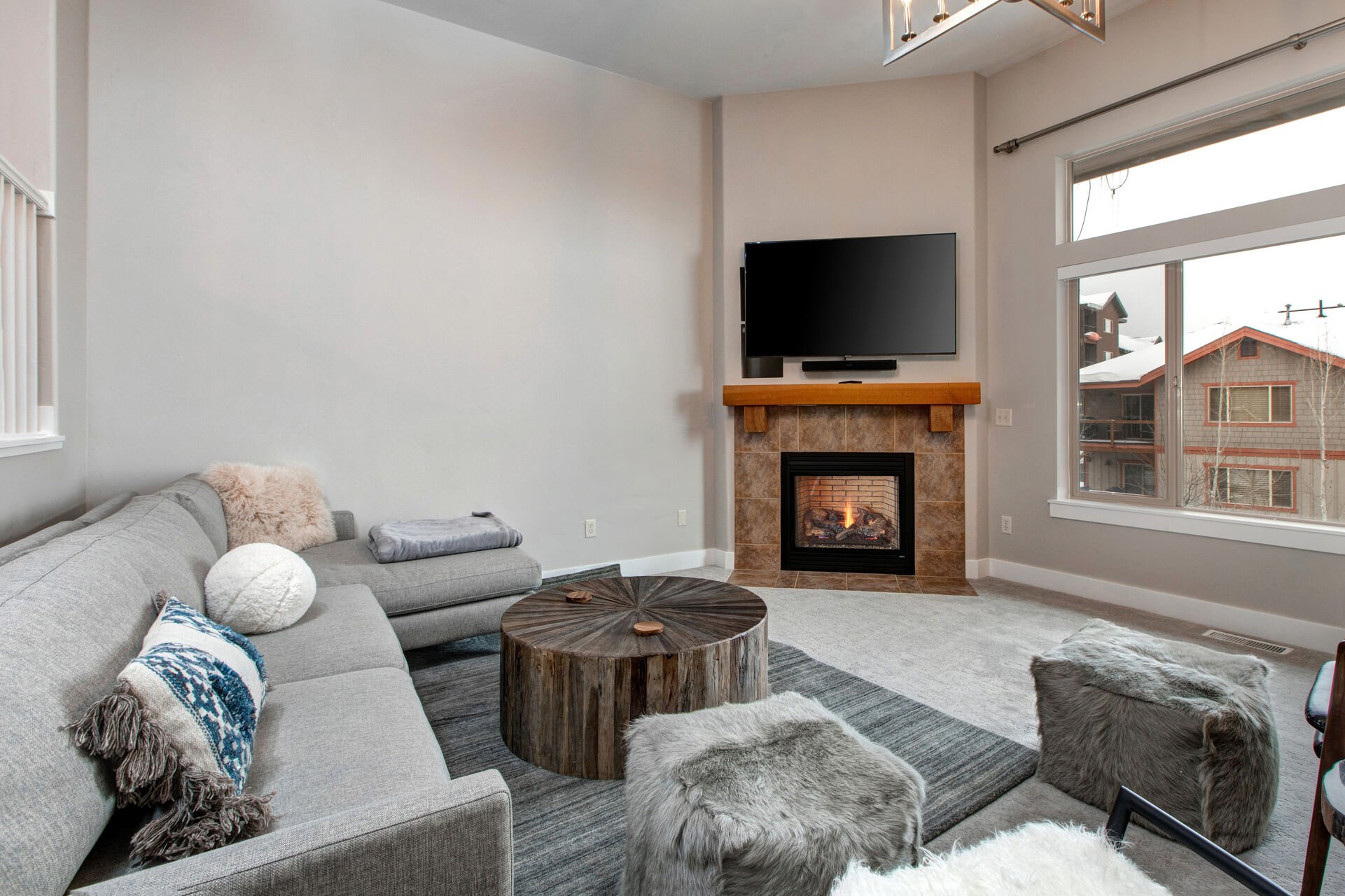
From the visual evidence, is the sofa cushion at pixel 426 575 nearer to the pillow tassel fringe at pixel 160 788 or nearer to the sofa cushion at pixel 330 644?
the sofa cushion at pixel 330 644

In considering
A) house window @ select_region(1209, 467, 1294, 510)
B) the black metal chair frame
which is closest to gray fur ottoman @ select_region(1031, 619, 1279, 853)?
the black metal chair frame

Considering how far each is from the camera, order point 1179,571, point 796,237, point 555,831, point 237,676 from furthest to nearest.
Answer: point 796,237
point 1179,571
point 555,831
point 237,676

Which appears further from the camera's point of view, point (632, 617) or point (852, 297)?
point (852, 297)

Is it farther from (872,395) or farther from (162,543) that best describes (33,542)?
(872,395)

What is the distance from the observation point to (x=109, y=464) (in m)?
2.85

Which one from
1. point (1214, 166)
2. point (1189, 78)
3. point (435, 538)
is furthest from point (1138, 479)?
point (435, 538)

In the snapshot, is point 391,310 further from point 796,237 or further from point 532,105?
point 796,237

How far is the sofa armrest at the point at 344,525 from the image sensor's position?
10.5 ft

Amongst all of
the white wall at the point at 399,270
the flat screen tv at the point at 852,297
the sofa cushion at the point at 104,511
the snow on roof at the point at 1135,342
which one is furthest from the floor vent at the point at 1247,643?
the sofa cushion at the point at 104,511

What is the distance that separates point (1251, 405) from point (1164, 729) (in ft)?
8.19

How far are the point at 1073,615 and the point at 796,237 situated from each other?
9.03ft

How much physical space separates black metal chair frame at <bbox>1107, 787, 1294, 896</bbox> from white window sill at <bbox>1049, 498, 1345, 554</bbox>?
2818mm

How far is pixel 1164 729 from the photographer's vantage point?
5.27 ft

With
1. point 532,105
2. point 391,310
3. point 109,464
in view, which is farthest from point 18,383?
point 532,105
